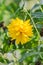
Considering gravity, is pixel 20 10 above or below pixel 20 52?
above

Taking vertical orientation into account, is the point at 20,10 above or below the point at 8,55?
above

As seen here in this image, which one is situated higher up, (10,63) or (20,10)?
(20,10)

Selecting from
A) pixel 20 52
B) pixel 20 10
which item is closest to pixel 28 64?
pixel 20 52

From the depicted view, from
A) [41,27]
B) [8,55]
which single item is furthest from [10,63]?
[41,27]

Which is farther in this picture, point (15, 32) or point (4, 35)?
point (4, 35)

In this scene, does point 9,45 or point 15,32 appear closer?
point 15,32

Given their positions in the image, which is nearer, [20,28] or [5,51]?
[20,28]

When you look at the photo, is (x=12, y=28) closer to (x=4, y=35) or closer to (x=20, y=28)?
(x=20, y=28)

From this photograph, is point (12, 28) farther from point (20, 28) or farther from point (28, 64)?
point (28, 64)
